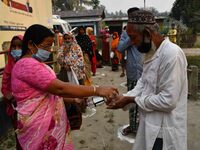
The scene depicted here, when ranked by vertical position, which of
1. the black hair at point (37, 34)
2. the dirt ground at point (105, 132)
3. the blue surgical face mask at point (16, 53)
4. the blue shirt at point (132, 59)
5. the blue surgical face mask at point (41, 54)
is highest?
the black hair at point (37, 34)

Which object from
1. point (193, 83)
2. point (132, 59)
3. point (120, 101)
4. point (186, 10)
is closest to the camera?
point (120, 101)

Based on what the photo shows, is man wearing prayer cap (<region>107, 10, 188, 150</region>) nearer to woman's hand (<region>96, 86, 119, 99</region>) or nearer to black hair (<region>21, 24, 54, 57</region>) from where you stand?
woman's hand (<region>96, 86, 119, 99</region>)

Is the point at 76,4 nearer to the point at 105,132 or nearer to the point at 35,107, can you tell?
the point at 105,132

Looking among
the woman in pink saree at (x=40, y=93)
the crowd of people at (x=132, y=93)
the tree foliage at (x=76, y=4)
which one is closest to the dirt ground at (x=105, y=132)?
the crowd of people at (x=132, y=93)

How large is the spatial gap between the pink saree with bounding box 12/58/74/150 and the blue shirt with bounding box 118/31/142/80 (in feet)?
8.53

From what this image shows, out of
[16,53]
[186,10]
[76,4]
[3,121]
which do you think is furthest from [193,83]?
[76,4]

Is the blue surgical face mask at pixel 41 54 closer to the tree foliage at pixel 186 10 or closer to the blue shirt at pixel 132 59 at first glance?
the blue shirt at pixel 132 59

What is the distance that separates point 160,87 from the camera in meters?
2.33

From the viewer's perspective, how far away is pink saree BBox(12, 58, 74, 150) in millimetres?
2449

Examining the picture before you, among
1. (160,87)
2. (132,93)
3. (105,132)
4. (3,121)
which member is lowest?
(105,132)

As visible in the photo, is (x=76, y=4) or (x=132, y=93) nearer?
(x=132, y=93)

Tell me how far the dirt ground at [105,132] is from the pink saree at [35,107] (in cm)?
255

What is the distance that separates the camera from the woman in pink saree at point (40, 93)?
2.44 meters

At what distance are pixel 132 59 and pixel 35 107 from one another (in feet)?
9.27
